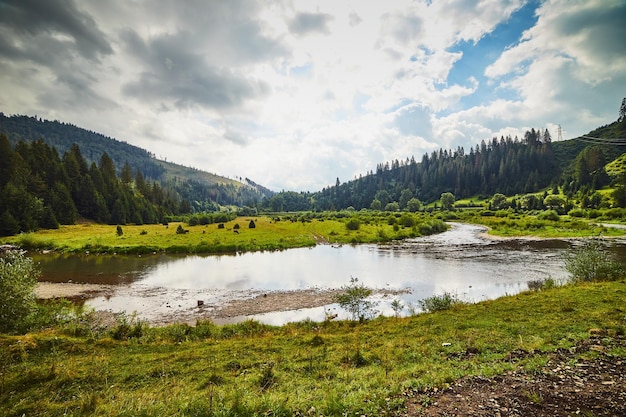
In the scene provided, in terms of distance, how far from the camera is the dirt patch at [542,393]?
7.71 m

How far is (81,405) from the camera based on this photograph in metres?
8.75

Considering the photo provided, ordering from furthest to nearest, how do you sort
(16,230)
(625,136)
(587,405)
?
(625,136), (16,230), (587,405)

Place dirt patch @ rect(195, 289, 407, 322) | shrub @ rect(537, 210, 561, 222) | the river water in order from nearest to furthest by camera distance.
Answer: dirt patch @ rect(195, 289, 407, 322) → the river water → shrub @ rect(537, 210, 561, 222)

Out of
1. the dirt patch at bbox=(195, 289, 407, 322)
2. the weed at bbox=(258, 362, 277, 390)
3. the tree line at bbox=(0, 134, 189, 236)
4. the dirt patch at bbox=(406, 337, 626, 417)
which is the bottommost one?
the dirt patch at bbox=(195, 289, 407, 322)

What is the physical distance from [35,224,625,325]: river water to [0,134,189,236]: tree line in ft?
109

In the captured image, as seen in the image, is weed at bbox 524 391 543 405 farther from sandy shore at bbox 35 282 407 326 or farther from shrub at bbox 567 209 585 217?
shrub at bbox 567 209 585 217

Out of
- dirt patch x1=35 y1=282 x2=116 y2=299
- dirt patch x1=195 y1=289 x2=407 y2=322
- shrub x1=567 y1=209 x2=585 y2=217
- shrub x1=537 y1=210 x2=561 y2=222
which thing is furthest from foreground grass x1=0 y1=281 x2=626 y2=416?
shrub x1=567 y1=209 x2=585 y2=217

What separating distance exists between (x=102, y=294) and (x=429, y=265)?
138ft

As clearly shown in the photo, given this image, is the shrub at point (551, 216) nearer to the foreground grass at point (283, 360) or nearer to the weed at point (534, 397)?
the foreground grass at point (283, 360)

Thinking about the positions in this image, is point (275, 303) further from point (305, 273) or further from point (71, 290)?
point (71, 290)

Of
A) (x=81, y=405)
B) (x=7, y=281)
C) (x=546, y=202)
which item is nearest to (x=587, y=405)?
(x=81, y=405)

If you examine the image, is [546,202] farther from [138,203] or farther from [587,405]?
[138,203]

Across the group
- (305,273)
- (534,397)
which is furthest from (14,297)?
(305,273)

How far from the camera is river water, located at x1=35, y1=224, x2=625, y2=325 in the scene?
95.9 feet
